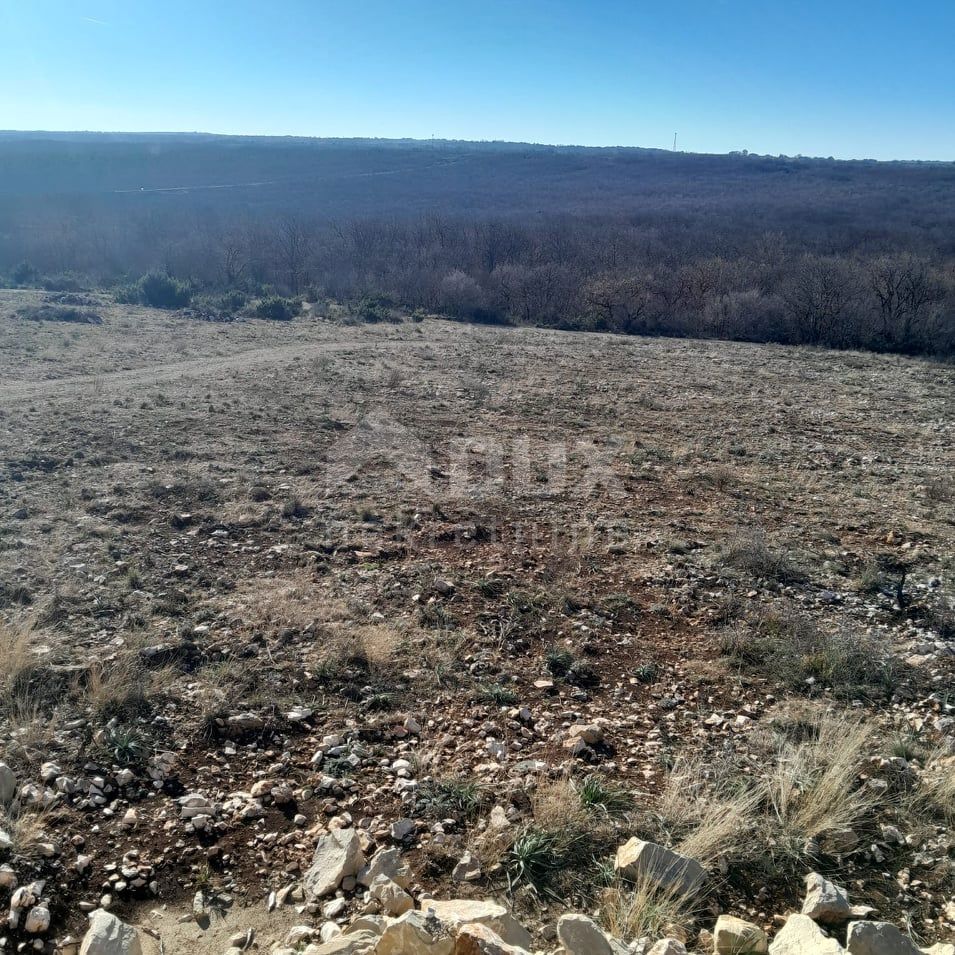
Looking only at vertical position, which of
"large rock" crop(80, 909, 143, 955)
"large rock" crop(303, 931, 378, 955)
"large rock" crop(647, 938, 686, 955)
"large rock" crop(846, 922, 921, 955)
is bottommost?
"large rock" crop(80, 909, 143, 955)

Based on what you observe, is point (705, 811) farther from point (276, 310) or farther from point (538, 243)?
point (538, 243)

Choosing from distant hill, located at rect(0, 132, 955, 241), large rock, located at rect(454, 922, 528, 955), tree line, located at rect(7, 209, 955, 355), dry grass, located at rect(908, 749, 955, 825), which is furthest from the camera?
distant hill, located at rect(0, 132, 955, 241)

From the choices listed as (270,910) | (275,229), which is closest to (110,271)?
(275,229)

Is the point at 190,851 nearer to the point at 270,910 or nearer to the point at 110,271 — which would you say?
the point at 270,910

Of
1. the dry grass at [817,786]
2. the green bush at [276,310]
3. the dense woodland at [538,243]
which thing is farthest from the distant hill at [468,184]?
the dry grass at [817,786]

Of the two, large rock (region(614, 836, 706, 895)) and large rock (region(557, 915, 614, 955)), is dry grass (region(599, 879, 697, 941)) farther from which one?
large rock (region(557, 915, 614, 955))

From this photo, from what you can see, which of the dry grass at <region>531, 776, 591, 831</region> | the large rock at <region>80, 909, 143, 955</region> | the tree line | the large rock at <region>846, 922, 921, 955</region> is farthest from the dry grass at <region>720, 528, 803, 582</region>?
the tree line

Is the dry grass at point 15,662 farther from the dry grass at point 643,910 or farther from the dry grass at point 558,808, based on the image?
the dry grass at point 643,910

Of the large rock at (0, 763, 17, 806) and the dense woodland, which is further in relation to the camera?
the dense woodland

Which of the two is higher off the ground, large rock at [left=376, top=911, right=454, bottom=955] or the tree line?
the tree line
